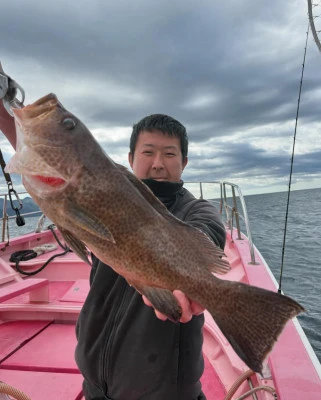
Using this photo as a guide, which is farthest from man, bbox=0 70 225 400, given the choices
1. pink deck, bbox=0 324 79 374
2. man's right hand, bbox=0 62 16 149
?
pink deck, bbox=0 324 79 374

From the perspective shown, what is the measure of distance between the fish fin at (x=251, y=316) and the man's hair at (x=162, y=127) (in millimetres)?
1305

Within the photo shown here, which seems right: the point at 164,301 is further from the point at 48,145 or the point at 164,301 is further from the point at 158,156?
the point at 158,156

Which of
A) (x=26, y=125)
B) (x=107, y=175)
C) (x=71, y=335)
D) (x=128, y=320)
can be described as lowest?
(x=71, y=335)

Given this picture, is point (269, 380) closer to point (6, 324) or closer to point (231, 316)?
point (231, 316)

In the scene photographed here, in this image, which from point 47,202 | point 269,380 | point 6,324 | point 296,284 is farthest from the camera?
point 296,284

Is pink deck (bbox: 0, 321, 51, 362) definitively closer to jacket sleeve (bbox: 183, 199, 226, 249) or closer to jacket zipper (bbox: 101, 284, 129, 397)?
jacket zipper (bbox: 101, 284, 129, 397)

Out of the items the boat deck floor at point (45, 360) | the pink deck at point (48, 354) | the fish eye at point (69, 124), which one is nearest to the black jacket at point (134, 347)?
the fish eye at point (69, 124)

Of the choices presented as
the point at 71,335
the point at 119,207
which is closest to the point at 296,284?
the point at 71,335

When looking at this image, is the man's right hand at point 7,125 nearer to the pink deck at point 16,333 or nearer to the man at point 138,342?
the man at point 138,342

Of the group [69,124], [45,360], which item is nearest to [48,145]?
[69,124]

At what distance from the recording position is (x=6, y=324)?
5.04 metres

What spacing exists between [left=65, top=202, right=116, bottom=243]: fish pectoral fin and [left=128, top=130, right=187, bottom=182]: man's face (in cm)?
93

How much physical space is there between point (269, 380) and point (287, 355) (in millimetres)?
373

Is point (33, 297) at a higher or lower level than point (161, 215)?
lower
